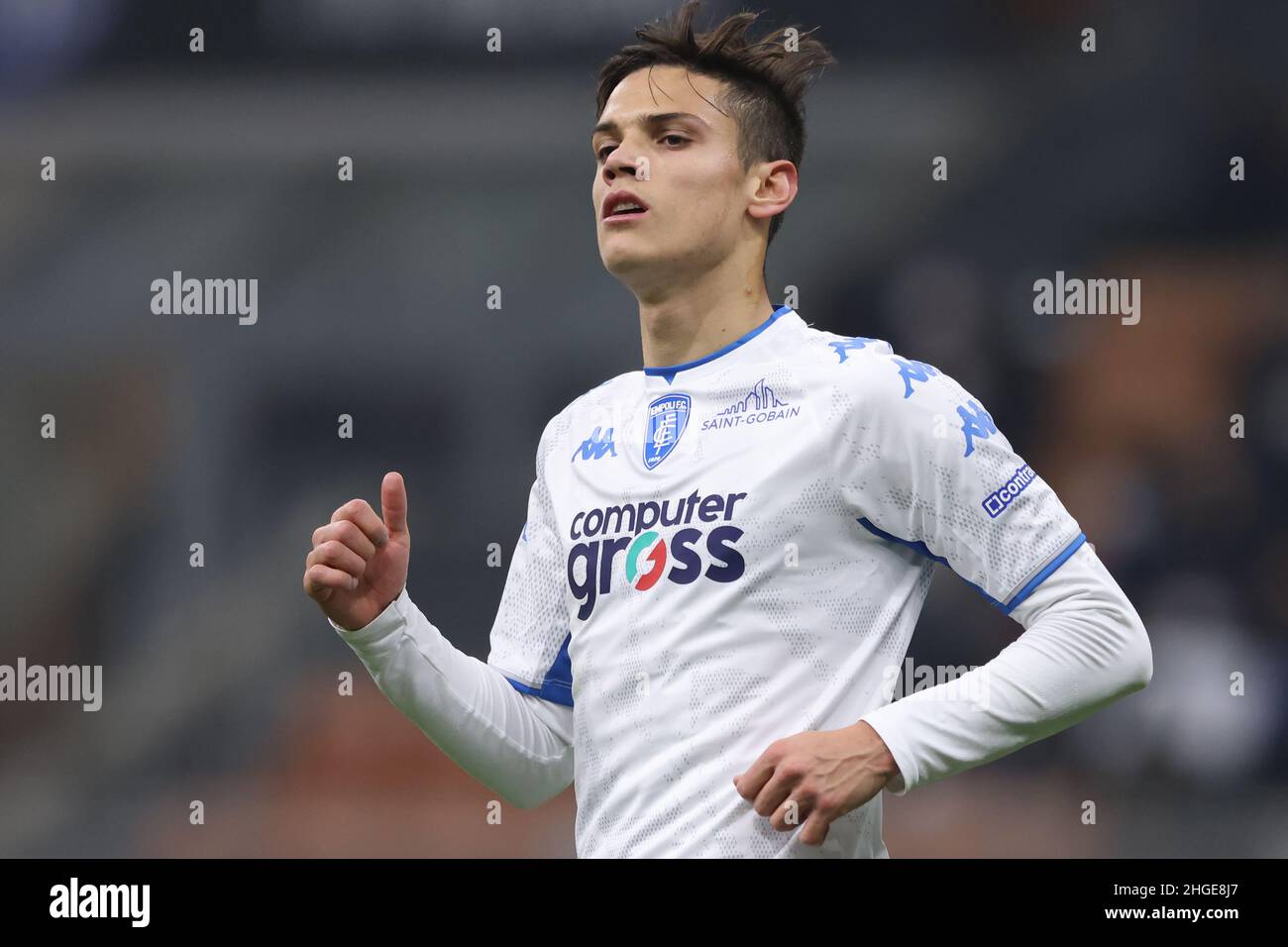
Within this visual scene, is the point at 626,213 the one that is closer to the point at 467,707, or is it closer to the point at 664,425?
the point at 664,425

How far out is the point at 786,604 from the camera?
255cm

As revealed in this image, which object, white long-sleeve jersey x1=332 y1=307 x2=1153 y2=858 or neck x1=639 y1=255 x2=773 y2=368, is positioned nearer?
white long-sleeve jersey x1=332 y1=307 x2=1153 y2=858

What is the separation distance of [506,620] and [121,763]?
4.77 metres

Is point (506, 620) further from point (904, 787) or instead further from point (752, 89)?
point (752, 89)

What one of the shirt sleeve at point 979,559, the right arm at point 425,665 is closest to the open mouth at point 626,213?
the shirt sleeve at point 979,559

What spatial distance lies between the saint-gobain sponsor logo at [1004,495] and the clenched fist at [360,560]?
102 centimetres

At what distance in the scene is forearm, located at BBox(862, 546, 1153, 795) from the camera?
2.41 meters

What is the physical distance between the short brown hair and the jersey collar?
25cm

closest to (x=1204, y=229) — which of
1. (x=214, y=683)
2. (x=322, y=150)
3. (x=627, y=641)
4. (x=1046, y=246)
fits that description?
(x=1046, y=246)

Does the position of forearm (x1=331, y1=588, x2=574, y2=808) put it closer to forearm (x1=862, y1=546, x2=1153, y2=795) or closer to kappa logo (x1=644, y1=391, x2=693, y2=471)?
kappa logo (x1=644, y1=391, x2=693, y2=471)

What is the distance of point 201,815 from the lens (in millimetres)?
6961

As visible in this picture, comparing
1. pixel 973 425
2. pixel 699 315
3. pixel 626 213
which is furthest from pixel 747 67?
pixel 973 425

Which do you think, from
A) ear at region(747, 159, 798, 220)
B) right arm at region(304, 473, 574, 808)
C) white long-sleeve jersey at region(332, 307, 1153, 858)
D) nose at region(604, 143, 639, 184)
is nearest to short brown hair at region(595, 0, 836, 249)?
ear at region(747, 159, 798, 220)

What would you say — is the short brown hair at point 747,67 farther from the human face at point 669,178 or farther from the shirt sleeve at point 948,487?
the shirt sleeve at point 948,487
